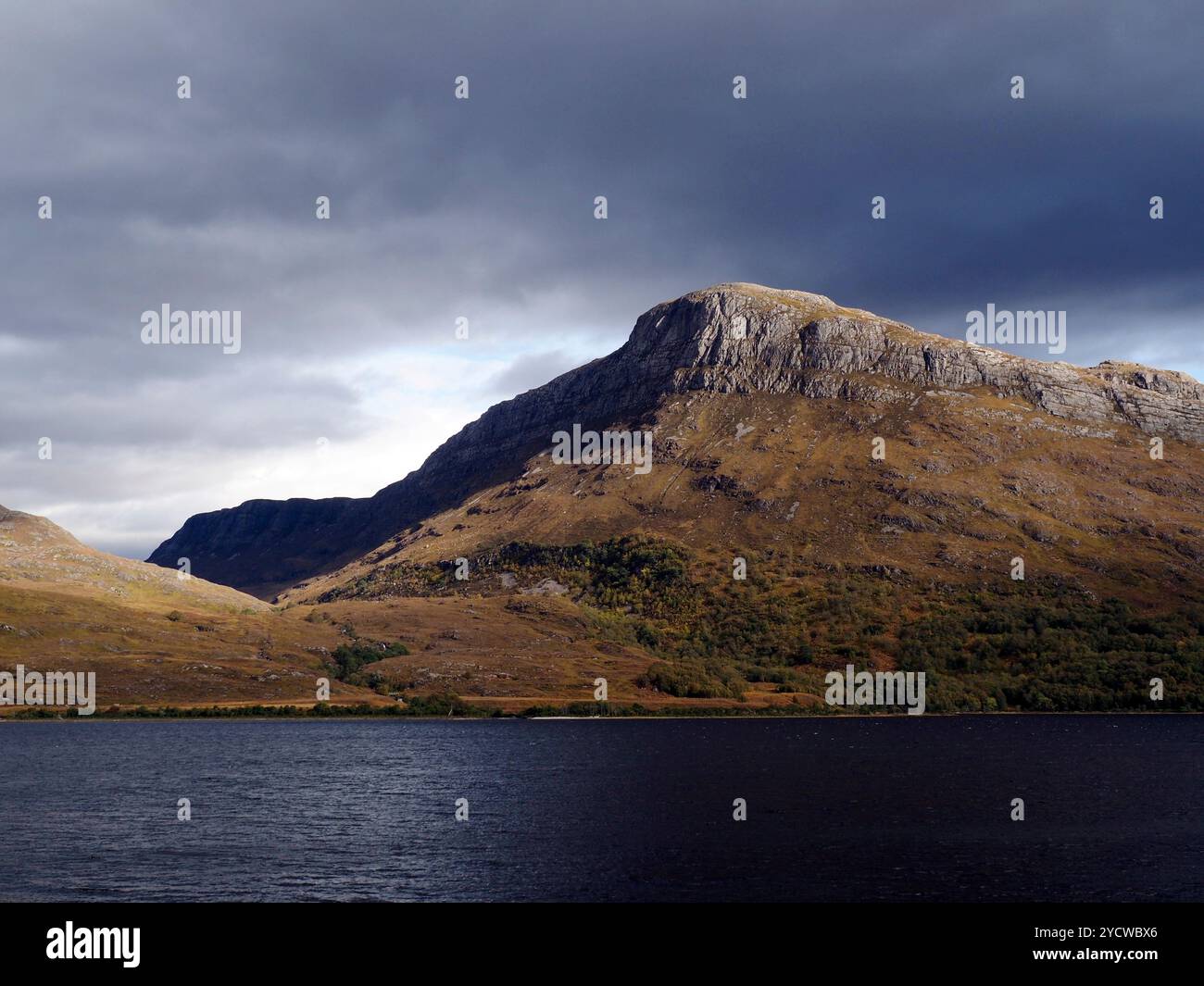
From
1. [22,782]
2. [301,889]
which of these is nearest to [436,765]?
[22,782]

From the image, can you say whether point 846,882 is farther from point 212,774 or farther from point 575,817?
point 212,774

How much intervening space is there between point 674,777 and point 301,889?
80.9 meters

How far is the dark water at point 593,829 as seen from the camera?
79875mm

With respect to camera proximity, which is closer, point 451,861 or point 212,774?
point 451,861

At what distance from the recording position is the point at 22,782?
5477 inches

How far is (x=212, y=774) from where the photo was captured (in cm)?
14825

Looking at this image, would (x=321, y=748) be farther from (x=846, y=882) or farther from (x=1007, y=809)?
(x=846, y=882)

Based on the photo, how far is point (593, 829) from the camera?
106 metres

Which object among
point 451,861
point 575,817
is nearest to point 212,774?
point 575,817

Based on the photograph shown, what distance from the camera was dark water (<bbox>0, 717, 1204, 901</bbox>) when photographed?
79875 mm
